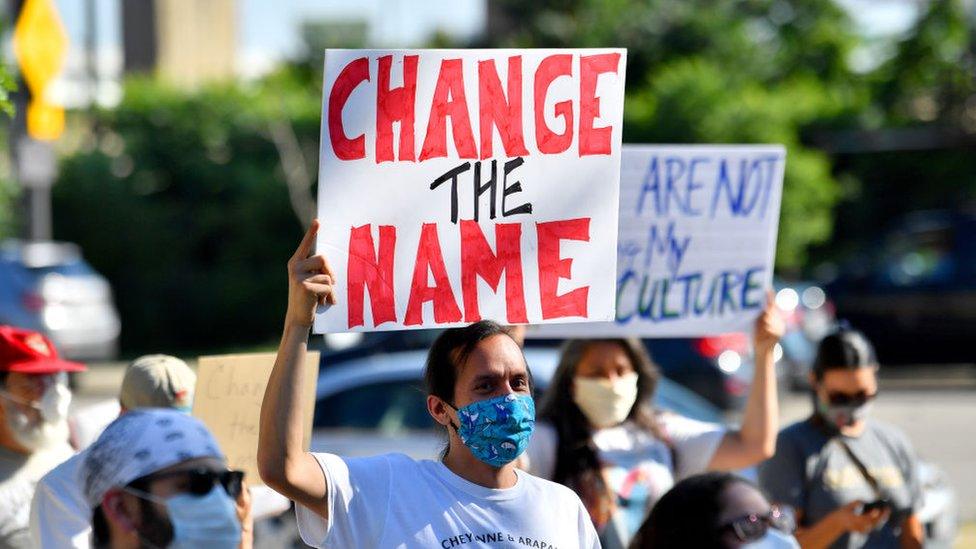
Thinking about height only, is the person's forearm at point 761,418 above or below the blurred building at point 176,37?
below

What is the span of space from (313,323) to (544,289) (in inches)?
29.3

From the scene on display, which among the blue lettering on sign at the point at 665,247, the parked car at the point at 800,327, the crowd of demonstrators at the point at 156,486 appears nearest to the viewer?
the crowd of demonstrators at the point at 156,486

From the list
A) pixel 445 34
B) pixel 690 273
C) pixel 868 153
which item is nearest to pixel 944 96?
pixel 868 153

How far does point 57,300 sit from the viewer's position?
56.7 feet

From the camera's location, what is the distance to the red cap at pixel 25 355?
408 cm

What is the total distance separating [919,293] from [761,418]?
1298cm

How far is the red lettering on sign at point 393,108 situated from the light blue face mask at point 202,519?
3.93ft

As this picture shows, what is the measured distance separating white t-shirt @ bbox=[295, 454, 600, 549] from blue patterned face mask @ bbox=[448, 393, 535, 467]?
0.08 metres

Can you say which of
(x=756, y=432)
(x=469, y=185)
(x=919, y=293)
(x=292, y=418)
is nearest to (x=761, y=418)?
(x=756, y=432)

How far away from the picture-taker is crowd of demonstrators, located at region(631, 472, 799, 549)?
242 centimetres

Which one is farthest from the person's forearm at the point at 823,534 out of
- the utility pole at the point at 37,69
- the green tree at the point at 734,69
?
the green tree at the point at 734,69

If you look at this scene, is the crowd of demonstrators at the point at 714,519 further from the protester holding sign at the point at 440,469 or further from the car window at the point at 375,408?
the car window at the point at 375,408

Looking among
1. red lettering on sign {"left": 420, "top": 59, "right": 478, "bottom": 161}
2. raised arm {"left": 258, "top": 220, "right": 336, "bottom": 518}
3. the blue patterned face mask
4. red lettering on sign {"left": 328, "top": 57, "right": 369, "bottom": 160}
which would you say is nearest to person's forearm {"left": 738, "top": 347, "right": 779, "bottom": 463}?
red lettering on sign {"left": 420, "top": 59, "right": 478, "bottom": 161}

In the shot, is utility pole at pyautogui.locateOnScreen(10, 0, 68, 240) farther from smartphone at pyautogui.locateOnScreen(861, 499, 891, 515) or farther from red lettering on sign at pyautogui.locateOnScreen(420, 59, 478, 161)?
smartphone at pyautogui.locateOnScreen(861, 499, 891, 515)
